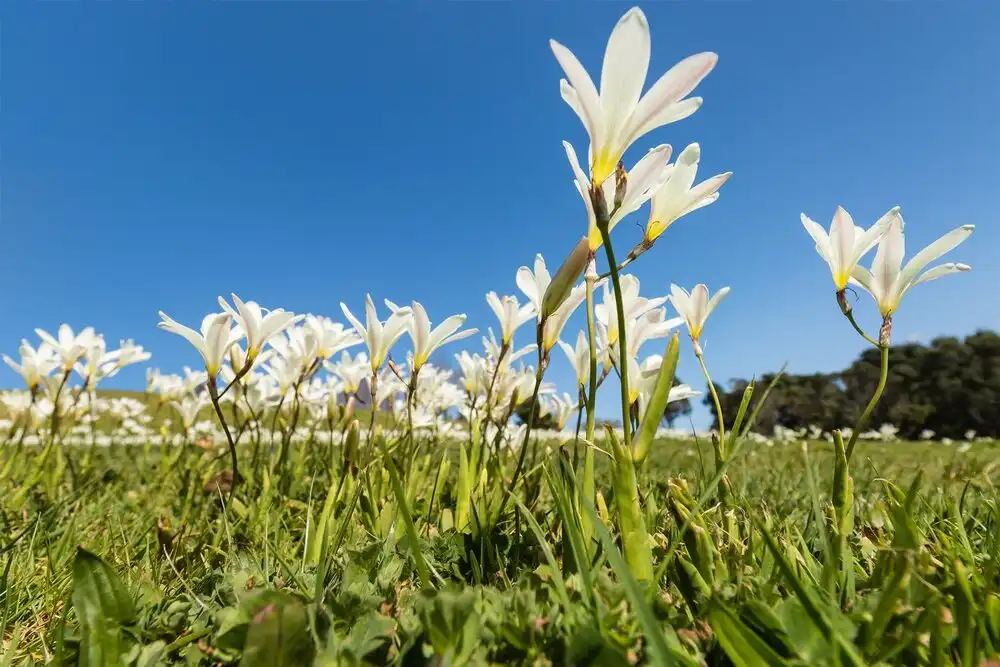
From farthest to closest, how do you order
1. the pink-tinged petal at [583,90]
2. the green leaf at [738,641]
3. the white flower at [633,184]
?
1. the white flower at [633,184]
2. the pink-tinged petal at [583,90]
3. the green leaf at [738,641]

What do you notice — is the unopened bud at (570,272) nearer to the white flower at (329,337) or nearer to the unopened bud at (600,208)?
the unopened bud at (600,208)

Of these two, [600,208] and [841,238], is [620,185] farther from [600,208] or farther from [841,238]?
[841,238]

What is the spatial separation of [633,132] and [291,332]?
1.89m

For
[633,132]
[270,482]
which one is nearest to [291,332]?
[270,482]

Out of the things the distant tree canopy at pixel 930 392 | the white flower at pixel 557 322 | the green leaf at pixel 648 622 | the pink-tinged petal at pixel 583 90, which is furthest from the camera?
the distant tree canopy at pixel 930 392

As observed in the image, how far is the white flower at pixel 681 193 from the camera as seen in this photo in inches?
55.3

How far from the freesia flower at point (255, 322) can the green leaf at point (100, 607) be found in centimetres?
99

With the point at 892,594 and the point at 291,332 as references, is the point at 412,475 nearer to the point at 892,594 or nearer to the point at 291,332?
the point at 291,332

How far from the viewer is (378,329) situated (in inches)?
80.7

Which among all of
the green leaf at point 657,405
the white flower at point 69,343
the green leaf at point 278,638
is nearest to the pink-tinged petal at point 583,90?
the green leaf at point 657,405

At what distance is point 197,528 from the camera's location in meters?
2.45

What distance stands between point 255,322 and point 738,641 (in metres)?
1.80

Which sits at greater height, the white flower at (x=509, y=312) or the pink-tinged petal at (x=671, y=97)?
the pink-tinged petal at (x=671, y=97)

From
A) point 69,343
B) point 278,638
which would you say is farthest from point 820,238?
point 69,343
